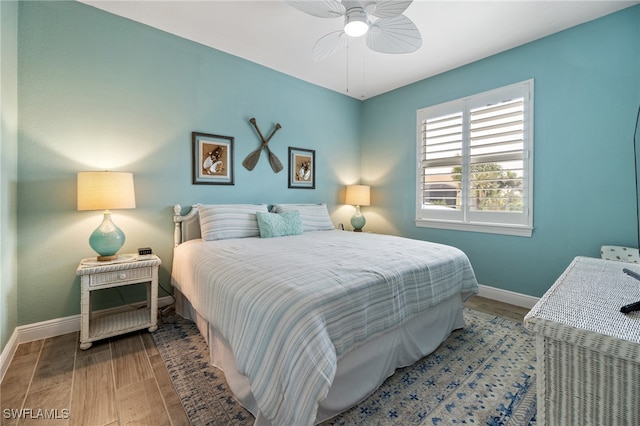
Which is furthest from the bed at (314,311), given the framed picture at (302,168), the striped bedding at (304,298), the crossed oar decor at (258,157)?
the framed picture at (302,168)

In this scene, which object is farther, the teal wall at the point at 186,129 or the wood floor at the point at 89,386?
the teal wall at the point at 186,129

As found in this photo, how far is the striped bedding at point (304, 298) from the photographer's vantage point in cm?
112

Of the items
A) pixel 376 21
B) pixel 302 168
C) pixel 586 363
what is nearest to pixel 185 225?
pixel 302 168

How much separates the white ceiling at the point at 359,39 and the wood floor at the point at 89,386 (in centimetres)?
282

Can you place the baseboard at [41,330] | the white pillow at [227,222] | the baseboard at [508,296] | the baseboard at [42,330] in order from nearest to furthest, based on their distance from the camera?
the baseboard at [42,330] → the baseboard at [41,330] → the white pillow at [227,222] → the baseboard at [508,296]

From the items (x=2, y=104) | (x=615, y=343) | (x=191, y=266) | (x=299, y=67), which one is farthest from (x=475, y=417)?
(x=299, y=67)

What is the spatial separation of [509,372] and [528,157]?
2.13 m

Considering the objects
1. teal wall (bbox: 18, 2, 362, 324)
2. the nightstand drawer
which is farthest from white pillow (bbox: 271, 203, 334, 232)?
the nightstand drawer

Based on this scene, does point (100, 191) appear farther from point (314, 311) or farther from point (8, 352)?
point (314, 311)

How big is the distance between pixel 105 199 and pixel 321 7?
6.90 feet

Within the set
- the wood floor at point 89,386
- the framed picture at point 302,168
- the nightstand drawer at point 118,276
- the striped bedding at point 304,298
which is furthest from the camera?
the framed picture at point 302,168

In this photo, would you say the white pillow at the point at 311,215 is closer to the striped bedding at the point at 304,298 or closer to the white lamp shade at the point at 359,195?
the white lamp shade at the point at 359,195

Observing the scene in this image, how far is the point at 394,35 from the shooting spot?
2.04 metres

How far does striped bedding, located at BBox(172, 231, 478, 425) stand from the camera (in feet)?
3.69
